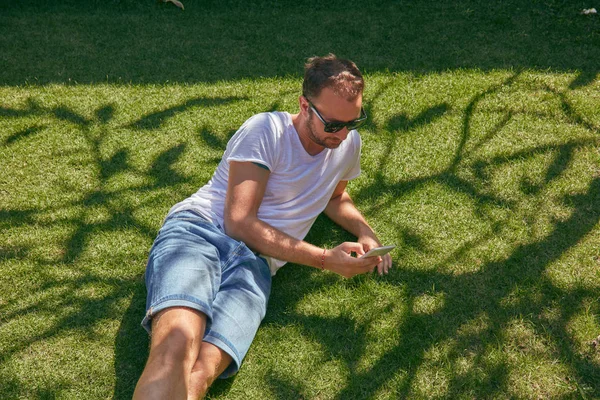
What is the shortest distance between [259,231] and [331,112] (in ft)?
2.55

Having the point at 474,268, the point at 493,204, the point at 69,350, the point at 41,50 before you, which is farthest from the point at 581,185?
the point at 41,50

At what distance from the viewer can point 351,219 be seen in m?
4.11

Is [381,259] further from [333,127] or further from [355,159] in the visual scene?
[333,127]

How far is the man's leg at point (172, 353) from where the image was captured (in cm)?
275

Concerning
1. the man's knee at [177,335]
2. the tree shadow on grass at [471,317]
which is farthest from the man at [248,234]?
the tree shadow on grass at [471,317]

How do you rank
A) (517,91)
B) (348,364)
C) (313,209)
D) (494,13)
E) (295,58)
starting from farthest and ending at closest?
(494,13)
(295,58)
(517,91)
(313,209)
(348,364)

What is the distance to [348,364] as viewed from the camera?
3.39 metres

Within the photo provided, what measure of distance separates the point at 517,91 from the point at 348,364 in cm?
329

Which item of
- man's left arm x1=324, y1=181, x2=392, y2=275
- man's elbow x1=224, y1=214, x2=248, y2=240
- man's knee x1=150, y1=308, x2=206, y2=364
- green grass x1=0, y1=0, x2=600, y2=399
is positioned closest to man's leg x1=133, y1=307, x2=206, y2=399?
man's knee x1=150, y1=308, x2=206, y2=364

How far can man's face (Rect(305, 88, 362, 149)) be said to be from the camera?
135 inches

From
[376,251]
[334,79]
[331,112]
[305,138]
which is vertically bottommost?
[376,251]

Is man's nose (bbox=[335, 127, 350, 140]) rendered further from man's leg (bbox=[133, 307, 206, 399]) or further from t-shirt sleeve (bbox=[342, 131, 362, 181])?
man's leg (bbox=[133, 307, 206, 399])

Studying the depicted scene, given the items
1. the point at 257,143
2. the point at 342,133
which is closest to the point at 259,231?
the point at 257,143

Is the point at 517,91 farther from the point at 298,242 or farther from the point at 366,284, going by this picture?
the point at 298,242
